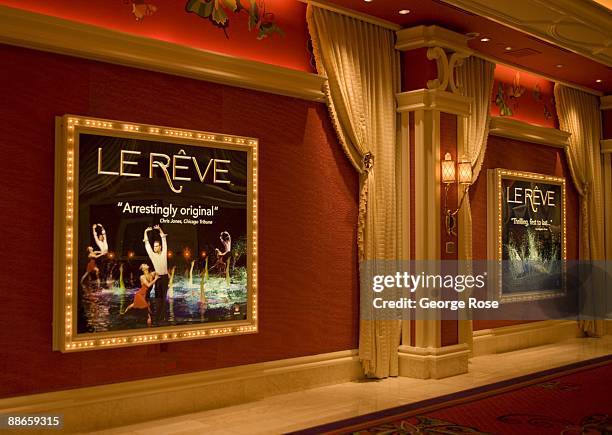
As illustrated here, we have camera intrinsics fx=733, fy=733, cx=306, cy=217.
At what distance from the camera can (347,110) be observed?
6.08m

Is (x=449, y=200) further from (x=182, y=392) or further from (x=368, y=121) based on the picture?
(x=182, y=392)

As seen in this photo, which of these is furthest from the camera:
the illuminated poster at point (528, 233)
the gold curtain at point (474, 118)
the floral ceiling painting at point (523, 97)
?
the floral ceiling painting at point (523, 97)

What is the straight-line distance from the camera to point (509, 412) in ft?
16.8

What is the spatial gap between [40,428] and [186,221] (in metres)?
1.61

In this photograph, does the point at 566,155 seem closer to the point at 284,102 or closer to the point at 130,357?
the point at 284,102

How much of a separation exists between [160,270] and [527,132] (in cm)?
500

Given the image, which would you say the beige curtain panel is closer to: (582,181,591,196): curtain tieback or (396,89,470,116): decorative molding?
(396,89,470,116): decorative molding

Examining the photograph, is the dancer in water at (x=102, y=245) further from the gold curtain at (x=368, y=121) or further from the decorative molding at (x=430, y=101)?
the decorative molding at (x=430, y=101)

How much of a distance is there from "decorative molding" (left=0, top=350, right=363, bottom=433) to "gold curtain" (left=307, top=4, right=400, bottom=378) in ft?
1.11

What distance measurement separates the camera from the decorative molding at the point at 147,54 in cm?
432

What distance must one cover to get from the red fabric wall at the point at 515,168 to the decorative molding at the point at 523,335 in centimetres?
9

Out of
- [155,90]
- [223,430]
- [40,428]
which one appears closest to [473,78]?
[155,90]

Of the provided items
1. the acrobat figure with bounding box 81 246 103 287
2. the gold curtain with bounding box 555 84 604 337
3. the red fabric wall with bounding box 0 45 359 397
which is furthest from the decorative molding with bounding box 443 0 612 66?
the acrobat figure with bounding box 81 246 103 287

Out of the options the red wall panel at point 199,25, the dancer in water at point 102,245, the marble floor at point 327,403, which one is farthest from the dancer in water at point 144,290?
the red wall panel at point 199,25
